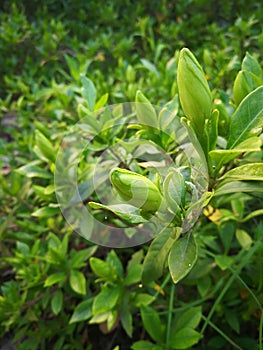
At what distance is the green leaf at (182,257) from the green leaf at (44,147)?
0.65m

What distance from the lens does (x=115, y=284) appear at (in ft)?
4.15

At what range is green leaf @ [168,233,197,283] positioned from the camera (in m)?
0.70

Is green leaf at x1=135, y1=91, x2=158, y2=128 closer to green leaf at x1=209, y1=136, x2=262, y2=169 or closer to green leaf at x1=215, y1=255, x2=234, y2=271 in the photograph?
green leaf at x1=209, y1=136, x2=262, y2=169

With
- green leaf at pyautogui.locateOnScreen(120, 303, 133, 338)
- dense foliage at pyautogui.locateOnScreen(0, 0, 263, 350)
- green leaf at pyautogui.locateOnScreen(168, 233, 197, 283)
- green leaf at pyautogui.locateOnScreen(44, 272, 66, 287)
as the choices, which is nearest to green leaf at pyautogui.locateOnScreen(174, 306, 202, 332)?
dense foliage at pyautogui.locateOnScreen(0, 0, 263, 350)

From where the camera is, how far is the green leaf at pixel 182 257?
0.70 metres

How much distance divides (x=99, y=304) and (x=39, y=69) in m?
1.64

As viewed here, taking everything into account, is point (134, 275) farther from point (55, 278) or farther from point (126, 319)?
point (55, 278)

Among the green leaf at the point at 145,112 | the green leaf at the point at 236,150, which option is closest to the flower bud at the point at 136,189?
the green leaf at the point at 236,150

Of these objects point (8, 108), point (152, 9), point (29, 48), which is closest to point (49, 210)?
point (8, 108)

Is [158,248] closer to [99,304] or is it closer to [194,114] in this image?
[194,114]

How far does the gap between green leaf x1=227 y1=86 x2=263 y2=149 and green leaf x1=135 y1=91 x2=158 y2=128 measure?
0.87 feet

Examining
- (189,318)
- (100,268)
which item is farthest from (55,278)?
(189,318)

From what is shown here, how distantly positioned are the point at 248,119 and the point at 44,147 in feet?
2.38

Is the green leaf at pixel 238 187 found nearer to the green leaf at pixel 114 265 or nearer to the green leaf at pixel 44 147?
the green leaf at pixel 114 265
